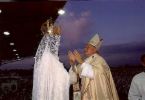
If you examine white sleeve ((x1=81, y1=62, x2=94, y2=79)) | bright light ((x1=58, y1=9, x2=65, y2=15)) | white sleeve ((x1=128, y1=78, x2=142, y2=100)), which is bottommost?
white sleeve ((x1=128, y1=78, x2=142, y2=100))

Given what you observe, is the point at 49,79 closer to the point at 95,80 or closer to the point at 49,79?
the point at 49,79

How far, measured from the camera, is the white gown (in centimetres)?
455

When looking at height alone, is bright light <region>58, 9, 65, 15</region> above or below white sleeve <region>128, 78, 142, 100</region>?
above

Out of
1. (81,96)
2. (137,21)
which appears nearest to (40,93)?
(81,96)

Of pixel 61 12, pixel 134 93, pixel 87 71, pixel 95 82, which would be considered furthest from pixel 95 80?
pixel 61 12

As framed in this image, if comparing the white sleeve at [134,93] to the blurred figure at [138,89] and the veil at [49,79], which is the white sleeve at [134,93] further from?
the veil at [49,79]

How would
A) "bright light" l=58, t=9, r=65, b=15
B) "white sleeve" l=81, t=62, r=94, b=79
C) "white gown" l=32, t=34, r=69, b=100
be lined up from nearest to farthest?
"white gown" l=32, t=34, r=69, b=100 → "white sleeve" l=81, t=62, r=94, b=79 → "bright light" l=58, t=9, r=65, b=15

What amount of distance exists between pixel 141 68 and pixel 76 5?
1373 mm

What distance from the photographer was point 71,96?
17.5 ft

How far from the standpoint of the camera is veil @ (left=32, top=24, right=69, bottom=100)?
14.9ft

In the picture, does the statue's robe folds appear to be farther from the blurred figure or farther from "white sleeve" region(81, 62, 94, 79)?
the blurred figure

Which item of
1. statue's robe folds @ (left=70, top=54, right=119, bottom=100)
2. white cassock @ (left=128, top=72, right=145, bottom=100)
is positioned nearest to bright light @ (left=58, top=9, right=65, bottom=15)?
statue's robe folds @ (left=70, top=54, right=119, bottom=100)

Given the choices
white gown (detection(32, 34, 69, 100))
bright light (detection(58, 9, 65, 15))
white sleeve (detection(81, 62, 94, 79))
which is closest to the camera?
white gown (detection(32, 34, 69, 100))

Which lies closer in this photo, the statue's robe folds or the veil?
the veil
